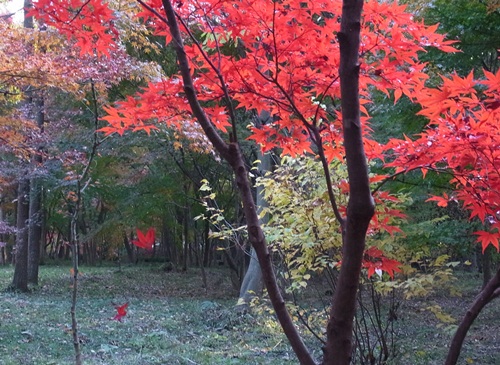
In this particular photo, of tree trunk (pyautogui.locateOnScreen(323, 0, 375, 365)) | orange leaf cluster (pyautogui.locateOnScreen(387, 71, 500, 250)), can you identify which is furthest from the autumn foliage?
tree trunk (pyautogui.locateOnScreen(323, 0, 375, 365))

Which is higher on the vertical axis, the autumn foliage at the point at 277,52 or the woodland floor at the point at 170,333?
the autumn foliage at the point at 277,52

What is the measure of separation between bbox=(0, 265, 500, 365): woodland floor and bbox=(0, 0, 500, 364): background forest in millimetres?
50

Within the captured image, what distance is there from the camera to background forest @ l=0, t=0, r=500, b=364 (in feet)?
6.06

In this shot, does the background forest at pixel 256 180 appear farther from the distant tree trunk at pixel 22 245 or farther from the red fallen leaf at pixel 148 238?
the red fallen leaf at pixel 148 238

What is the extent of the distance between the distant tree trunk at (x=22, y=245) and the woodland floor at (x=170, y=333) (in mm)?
388

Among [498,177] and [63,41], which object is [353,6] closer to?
[498,177]

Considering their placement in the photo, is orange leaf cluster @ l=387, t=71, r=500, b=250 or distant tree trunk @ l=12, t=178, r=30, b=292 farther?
distant tree trunk @ l=12, t=178, r=30, b=292

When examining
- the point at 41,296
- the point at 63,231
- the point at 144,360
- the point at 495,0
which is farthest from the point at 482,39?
the point at 63,231

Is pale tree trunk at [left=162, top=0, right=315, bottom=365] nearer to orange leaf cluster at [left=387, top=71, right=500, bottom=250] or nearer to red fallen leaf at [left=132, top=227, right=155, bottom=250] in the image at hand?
orange leaf cluster at [left=387, top=71, right=500, bottom=250]

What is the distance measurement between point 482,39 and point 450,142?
14.8ft

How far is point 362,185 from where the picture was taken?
106cm

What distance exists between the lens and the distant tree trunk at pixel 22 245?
38.5 feet

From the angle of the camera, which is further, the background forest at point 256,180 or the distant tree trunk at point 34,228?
the distant tree trunk at point 34,228

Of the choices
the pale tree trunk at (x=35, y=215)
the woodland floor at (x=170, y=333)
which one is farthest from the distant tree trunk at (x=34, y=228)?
the woodland floor at (x=170, y=333)
